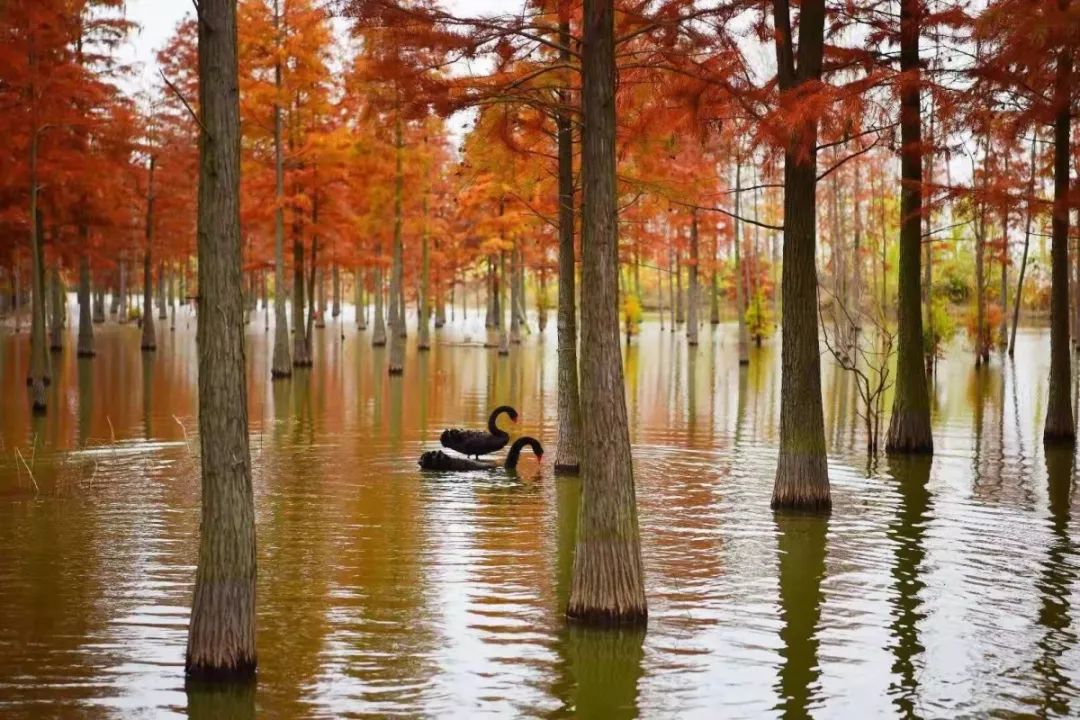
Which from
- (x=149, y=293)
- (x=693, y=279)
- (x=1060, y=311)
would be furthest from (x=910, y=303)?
(x=149, y=293)

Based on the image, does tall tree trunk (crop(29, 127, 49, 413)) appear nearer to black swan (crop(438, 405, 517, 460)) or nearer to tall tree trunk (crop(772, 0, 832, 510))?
black swan (crop(438, 405, 517, 460))

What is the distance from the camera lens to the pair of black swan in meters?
16.0

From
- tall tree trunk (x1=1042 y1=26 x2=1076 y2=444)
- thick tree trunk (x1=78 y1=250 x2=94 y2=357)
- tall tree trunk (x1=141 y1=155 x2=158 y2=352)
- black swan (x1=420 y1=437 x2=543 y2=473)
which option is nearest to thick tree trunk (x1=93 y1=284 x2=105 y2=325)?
tall tree trunk (x1=141 y1=155 x2=158 y2=352)

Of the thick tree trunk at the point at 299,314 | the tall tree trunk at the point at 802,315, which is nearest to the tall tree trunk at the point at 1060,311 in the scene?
the tall tree trunk at the point at 802,315

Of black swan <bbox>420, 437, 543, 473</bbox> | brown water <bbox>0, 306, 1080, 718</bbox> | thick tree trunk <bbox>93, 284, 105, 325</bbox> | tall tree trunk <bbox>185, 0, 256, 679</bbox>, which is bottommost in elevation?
brown water <bbox>0, 306, 1080, 718</bbox>

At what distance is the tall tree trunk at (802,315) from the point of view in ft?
41.1

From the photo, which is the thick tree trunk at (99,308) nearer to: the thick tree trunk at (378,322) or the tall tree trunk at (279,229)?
the thick tree trunk at (378,322)

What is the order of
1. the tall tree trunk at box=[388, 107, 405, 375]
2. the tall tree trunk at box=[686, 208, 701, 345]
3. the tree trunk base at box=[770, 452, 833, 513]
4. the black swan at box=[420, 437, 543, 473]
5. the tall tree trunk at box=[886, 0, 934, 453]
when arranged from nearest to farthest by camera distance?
the tree trunk base at box=[770, 452, 833, 513] < the black swan at box=[420, 437, 543, 473] < the tall tree trunk at box=[886, 0, 934, 453] < the tall tree trunk at box=[388, 107, 405, 375] < the tall tree trunk at box=[686, 208, 701, 345]

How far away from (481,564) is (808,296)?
504 cm

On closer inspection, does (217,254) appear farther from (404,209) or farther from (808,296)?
(404,209)

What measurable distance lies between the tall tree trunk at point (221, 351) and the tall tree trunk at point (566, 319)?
8.27 metres

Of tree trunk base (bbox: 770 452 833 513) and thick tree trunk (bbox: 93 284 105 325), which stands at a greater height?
thick tree trunk (bbox: 93 284 105 325)

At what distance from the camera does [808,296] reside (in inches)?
495

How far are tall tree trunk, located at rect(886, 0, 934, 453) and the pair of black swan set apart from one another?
5786 mm
